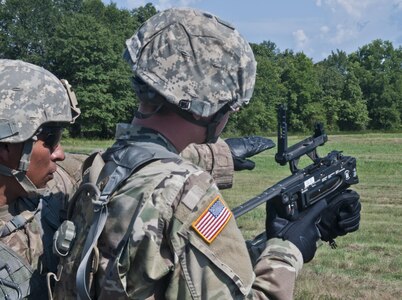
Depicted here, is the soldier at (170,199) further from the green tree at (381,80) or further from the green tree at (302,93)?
the green tree at (381,80)

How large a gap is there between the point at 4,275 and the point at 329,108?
8050cm

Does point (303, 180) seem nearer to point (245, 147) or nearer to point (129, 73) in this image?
point (245, 147)

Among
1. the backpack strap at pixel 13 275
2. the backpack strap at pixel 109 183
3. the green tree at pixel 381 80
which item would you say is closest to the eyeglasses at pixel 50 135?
the backpack strap at pixel 13 275

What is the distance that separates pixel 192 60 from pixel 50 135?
108 cm

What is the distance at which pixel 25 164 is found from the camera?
291 centimetres

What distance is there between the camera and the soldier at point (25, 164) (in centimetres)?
286

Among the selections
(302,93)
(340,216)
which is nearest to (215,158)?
(340,216)

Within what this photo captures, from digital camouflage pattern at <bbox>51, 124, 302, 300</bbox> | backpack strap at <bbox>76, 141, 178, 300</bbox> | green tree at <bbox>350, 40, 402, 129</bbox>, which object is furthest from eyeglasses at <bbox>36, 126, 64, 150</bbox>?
green tree at <bbox>350, 40, 402, 129</bbox>

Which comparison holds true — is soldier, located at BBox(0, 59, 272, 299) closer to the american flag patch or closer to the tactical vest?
the tactical vest

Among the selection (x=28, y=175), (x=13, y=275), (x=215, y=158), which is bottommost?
(x=13, y=275)

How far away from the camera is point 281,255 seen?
241 centimetres

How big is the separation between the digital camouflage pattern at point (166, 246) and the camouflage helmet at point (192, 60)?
25cm

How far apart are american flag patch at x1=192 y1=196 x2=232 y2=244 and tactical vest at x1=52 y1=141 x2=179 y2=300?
24 cm

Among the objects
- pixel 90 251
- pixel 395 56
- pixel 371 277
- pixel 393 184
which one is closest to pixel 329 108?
pixel 395 56
